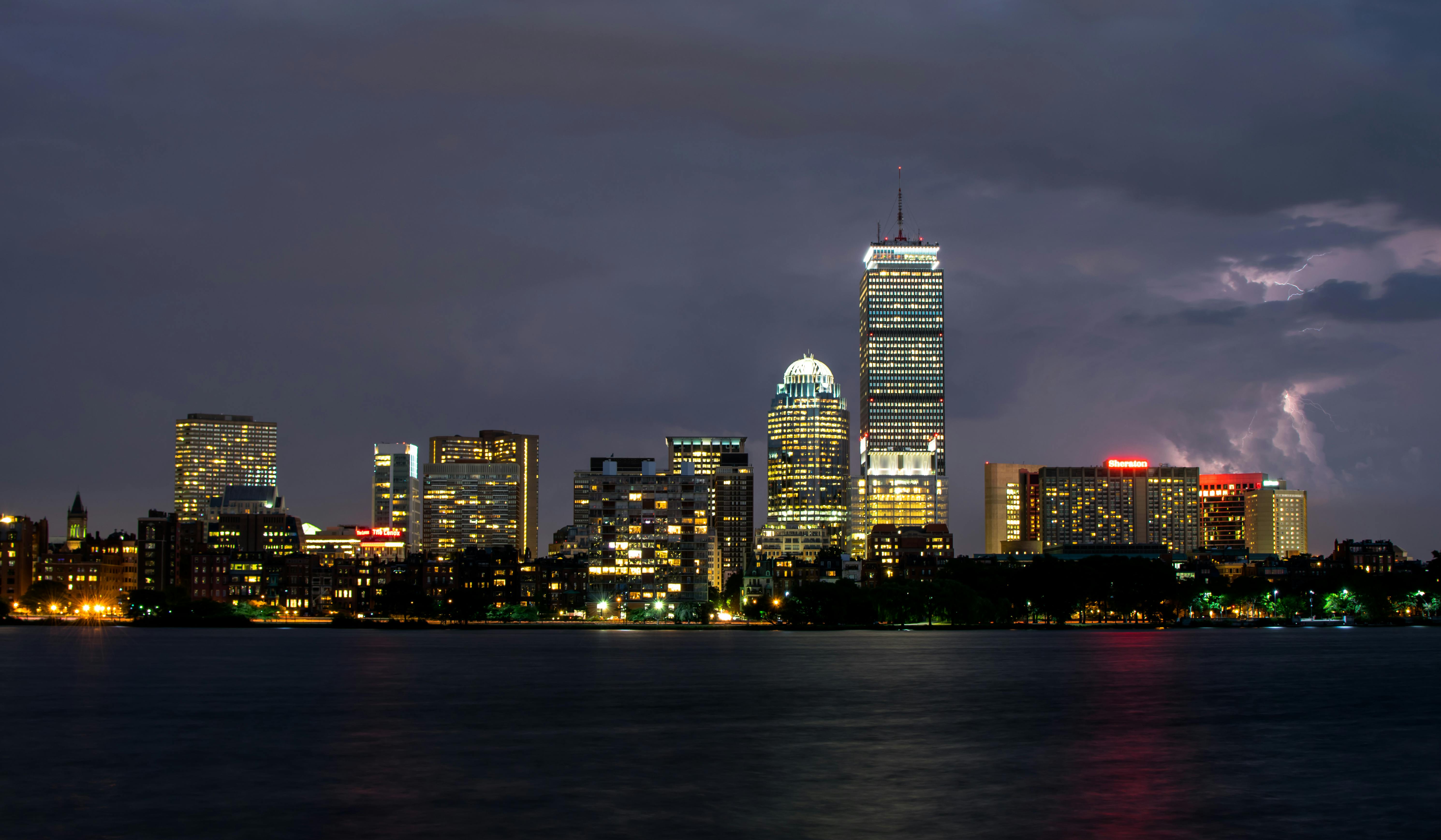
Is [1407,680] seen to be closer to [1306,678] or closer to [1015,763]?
[1306,678]

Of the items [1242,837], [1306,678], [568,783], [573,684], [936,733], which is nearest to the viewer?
[1242,837]

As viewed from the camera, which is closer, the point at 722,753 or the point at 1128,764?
the point at 1128,764

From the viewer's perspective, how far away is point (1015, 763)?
69.7 meters

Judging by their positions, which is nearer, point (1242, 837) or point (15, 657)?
point (1242, 837)

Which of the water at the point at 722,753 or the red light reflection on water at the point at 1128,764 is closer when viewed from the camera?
the red light reflection on water at the point at 1128,764

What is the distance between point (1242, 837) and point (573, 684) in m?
75.9

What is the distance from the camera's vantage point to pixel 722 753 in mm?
72750

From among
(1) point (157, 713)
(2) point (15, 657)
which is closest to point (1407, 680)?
(1) point (157, 713)

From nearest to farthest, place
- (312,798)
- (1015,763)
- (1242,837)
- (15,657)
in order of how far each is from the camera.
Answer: (1242,837) < (312,798) < (1015,763) < (15,657)

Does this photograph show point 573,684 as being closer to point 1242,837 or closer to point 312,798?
point 312,798

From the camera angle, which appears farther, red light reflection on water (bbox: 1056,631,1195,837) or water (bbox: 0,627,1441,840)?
water (bbox: 0,627,1441,840)

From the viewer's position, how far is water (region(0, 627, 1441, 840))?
53406 millimetres

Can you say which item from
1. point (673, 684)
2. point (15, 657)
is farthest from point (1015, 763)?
point (15, 657)

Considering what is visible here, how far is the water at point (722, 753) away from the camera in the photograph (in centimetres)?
5341
